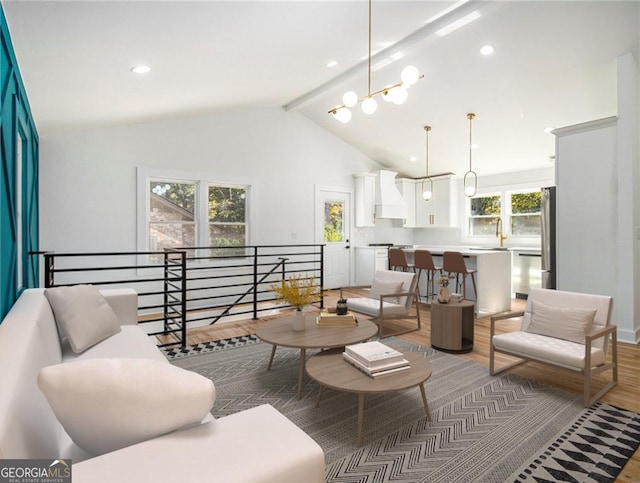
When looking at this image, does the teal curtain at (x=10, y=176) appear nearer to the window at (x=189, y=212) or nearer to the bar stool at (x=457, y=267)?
the window at (x=189, y=212)

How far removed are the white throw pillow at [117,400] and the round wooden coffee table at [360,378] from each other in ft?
3.80

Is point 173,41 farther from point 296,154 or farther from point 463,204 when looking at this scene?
point 463,204

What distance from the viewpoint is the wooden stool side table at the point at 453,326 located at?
3.52 m

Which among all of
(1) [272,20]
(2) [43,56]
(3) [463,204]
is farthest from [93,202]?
(3) [463,204]

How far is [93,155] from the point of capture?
4.72m

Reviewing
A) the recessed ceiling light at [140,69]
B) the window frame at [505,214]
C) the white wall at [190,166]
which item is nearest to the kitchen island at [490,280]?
Answer: the window frame at [505,214]

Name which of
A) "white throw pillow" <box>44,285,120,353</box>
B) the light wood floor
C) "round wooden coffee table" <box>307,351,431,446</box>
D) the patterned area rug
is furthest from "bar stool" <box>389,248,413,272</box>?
"white throw pillow" <box>44,285,120,353</box>

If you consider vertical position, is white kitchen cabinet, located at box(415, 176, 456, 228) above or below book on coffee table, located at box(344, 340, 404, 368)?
above

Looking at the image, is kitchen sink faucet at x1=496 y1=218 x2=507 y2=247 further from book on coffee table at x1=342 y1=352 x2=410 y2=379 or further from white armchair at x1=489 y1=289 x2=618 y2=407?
book on coffee table at x1=342 y1=352 x2=410 y2=379

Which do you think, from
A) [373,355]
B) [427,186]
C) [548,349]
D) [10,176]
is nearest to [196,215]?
[10,176]

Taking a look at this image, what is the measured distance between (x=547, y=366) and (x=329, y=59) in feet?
12.6

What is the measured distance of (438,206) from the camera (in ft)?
25.7

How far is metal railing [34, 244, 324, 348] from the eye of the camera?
12.8 ft

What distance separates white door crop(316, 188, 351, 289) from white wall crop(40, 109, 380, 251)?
227 mm
